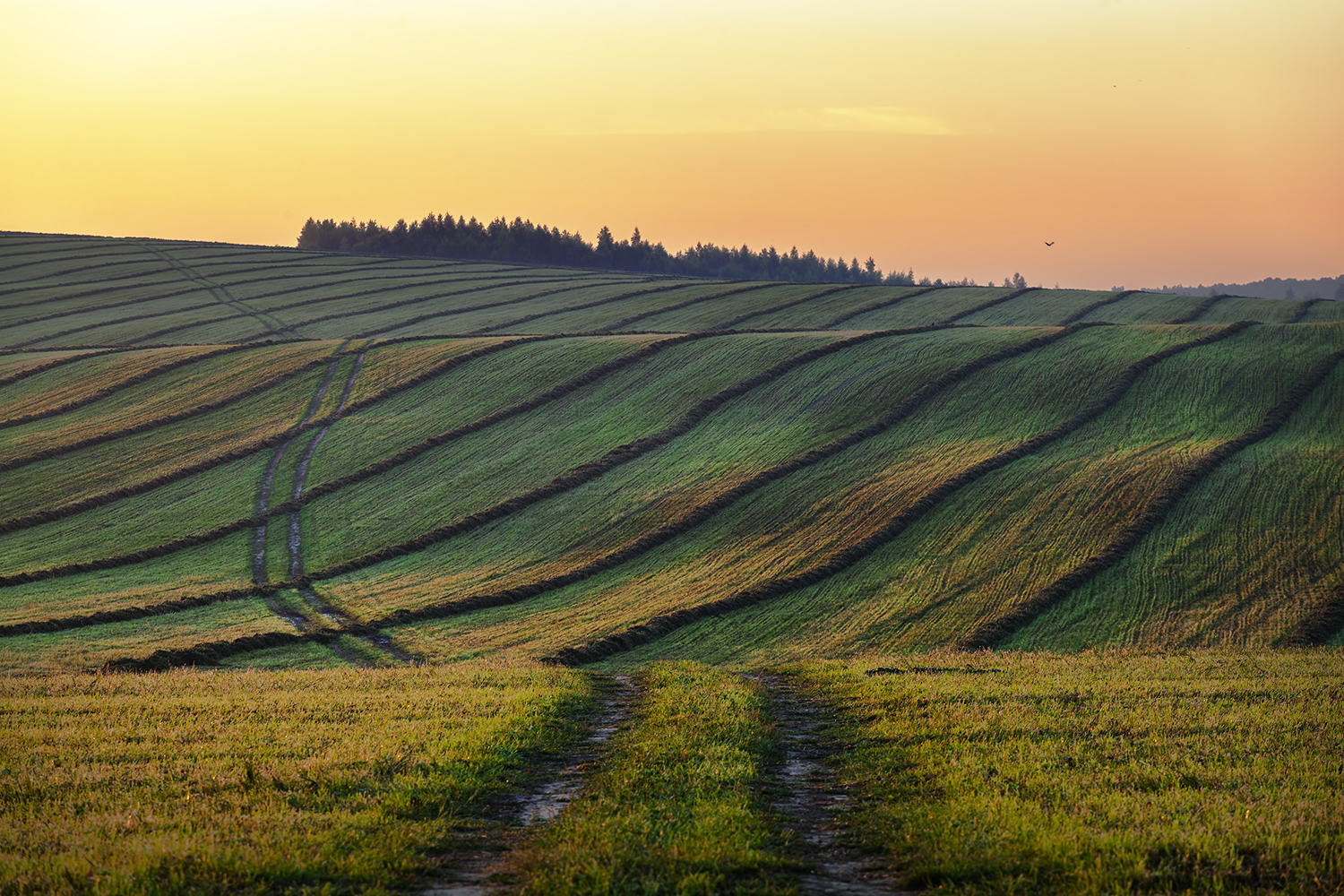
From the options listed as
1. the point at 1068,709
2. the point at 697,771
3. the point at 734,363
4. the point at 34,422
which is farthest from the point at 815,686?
the point at 34,422

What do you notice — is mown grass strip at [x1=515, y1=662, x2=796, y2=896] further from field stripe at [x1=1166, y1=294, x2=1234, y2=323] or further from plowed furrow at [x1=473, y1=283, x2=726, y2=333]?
field stripe at [x1=1166, y1=294, x2=1234, y2=323]

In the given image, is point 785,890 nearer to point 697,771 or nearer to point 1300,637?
point 697,771

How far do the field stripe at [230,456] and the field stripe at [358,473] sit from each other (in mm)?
1023

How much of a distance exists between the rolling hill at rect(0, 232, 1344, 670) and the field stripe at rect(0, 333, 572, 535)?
21 centimetres

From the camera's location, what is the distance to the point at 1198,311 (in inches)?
3745

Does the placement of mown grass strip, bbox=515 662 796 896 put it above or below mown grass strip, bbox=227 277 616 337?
below

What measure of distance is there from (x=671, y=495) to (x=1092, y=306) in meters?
73.3

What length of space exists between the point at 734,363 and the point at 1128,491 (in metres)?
28.2

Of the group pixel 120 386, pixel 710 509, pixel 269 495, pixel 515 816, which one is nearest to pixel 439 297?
pixel 120 386

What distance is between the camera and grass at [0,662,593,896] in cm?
918

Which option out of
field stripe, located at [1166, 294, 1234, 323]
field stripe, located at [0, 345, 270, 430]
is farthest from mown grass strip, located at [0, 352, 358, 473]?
field stripe, located at [1166, 294, 1234, 323]

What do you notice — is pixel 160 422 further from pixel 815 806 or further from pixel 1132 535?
pixel 815 806

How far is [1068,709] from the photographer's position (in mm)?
17016

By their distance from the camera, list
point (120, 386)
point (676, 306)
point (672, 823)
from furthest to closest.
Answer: point (676, 306)
point (120, 386)
point (672, 823)
